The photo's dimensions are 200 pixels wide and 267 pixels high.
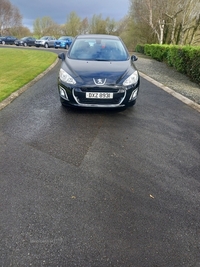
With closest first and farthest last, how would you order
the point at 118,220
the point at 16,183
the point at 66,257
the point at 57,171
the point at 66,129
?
the point at 66,257
the point at 118,220
the point at 16,183
the point at 57,171
the point at 66,129

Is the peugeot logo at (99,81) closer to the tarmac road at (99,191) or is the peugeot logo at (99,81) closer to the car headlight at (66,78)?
the car headlight at (66,78)

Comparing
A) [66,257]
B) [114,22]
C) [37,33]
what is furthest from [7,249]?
[37,33]

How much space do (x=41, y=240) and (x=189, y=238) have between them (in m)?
1.39

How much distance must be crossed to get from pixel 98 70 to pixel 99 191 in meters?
2.72

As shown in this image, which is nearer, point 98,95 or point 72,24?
point 98,95

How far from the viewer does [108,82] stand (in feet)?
12.7

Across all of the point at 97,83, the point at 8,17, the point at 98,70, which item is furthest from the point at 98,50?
the point at 8,17

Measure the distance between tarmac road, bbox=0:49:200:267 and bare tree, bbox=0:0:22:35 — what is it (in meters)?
63.1

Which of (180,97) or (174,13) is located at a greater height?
(174,13)

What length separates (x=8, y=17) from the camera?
54469mm

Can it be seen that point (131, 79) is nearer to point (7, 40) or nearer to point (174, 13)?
point (174, 13)

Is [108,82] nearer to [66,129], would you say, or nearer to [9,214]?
[66,129]

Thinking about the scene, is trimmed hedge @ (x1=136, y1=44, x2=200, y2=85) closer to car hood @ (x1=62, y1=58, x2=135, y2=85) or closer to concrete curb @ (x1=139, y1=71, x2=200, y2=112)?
concrete curb @ (x1=139, y1=71, x2=200, y2=112)

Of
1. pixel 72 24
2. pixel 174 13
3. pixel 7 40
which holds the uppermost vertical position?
pixel 174 13
